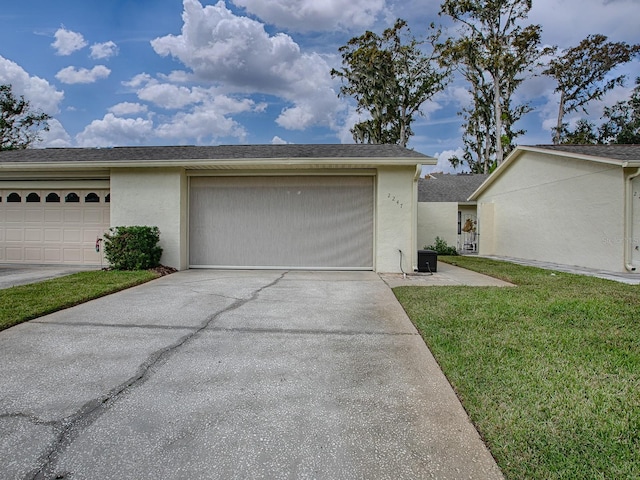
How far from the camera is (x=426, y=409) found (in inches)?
93.4

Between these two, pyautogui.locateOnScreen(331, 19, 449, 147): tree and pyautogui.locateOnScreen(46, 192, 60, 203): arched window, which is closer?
pyautogui.locateOnScreen(46, 192, 60, 203): arched window

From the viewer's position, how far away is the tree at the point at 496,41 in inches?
793

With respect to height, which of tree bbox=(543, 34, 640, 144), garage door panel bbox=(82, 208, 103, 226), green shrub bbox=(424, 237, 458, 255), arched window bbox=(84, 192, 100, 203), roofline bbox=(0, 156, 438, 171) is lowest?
green shrub bbox=(424, 237, 458, 255)

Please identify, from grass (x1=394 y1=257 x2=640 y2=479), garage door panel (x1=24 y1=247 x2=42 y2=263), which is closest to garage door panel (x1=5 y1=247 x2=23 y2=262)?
garage door panel (x1=24 y1=247 x2=42 y2=263)

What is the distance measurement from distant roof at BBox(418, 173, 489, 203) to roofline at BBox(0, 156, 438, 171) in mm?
10539

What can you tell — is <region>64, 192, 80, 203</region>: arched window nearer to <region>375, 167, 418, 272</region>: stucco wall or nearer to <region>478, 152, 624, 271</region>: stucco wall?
<region>375, 167, 418, 272</region>: stucco wall

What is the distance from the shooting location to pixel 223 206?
9406 millimetres

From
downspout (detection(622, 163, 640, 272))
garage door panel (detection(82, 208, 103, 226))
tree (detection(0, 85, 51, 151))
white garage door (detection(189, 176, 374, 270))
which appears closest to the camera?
downspout (detection(622, 163, 640, 272))

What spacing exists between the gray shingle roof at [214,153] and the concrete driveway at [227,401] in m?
5.18

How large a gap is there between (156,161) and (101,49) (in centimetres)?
645

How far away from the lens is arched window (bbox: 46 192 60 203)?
978 centimetres

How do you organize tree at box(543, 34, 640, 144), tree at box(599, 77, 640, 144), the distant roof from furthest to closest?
1. tree at box(599, 77, 640, 144)
2. tree at box(543, 34, 640, 144)
3. the distant roof

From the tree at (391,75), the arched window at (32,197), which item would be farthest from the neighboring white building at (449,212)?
the arched window at (32,197)

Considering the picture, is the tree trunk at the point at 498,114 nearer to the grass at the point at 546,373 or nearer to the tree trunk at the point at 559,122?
the tree trunk at the point at 559,122
